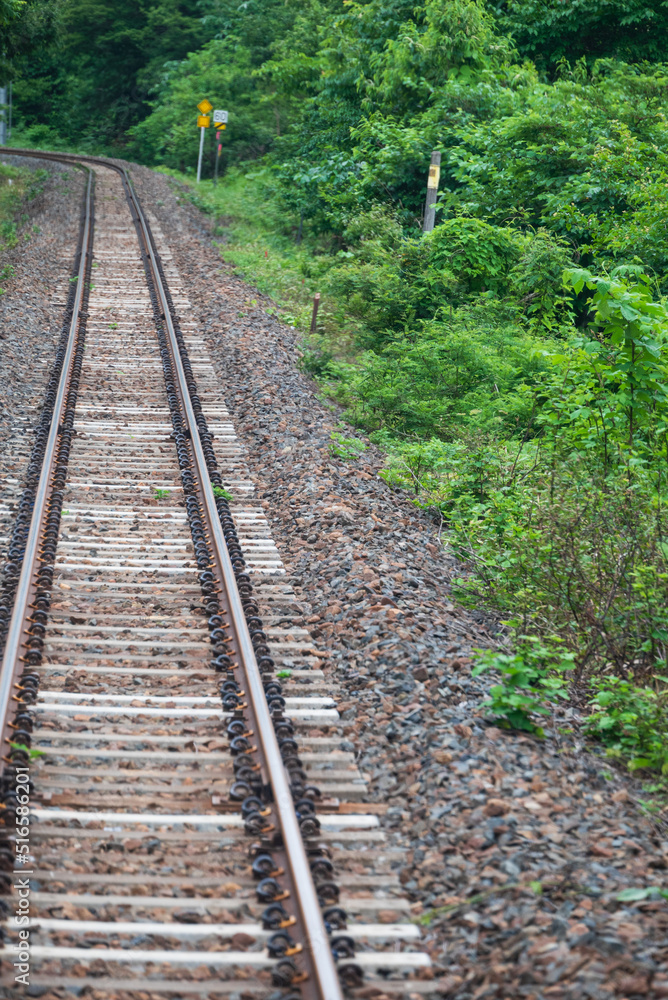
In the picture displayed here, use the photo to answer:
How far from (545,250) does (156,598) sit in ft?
28.1

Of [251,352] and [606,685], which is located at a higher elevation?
[251,352]

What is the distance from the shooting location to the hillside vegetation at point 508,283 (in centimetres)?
618

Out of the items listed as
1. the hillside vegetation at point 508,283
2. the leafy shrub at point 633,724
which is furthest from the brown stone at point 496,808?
the leafy shrub at point 633,724

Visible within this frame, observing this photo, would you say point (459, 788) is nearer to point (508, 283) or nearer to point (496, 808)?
point (496, 808)

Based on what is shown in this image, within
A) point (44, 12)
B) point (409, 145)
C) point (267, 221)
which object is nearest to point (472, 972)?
point (409, 145)

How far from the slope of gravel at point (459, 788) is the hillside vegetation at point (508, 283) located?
1.22ft

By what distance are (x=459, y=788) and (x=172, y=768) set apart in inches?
61.6

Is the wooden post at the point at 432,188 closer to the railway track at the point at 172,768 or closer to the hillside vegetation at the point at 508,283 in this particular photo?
the hillside vegetation at the point at 508,283

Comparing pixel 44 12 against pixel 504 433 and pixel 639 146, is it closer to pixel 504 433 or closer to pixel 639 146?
pixel 639 146

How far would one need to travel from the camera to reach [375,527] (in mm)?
7531

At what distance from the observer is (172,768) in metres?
4.69

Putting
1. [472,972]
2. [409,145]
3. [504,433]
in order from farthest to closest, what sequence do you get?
[409,145] < [504,433] < [472,972]

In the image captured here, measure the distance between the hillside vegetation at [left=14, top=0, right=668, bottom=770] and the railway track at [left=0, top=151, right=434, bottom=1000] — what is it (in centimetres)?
142

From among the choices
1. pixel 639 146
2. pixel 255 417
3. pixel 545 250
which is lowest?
pixel 255 417
